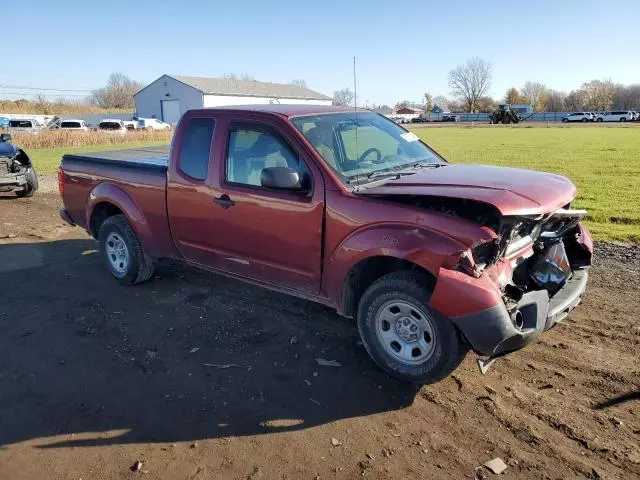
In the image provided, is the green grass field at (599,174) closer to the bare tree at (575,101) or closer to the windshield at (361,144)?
the windshield at (361,144)

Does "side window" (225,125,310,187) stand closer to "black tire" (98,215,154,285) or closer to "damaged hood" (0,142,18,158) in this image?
"black tire" (98,215,154,285)

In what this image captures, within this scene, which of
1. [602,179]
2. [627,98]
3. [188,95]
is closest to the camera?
[602,179]

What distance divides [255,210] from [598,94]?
132196 millimetres

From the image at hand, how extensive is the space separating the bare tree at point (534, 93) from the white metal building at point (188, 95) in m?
80.1

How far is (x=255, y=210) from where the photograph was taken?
14.7 ft

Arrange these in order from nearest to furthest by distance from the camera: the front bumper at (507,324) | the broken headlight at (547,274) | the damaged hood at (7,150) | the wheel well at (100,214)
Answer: the front bumper at (507,324)
the broken headlight at (547,274)
the wheel well at (100,214)
the damaged hood at (7,150)

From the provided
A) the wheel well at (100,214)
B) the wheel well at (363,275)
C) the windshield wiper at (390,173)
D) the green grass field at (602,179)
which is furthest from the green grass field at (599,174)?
the wheel well at (100,214)

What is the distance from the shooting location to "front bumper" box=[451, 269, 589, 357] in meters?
3.27

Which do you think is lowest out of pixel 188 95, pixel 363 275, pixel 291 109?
pixel 363 275

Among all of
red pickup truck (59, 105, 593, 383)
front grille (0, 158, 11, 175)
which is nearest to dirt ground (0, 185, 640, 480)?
red pickup truck (59, 105, 593, 383)

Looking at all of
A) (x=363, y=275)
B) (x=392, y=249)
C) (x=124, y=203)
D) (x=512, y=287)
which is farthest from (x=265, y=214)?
(x=124, y=203)

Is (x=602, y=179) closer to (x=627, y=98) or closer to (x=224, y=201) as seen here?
(x=224, y=201)

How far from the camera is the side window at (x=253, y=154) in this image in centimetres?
439

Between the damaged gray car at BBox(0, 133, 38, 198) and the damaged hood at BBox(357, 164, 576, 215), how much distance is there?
35.6 feet
